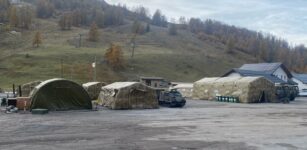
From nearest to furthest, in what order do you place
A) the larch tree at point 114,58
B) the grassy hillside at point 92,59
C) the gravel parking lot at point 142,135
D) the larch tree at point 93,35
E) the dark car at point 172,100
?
the gravel parking lot at point 142,135 → the dark car at point 172,100 → the grassy hillside at point 92,59 → the larch tree at point 114,58 → the larch tree at point 93,35

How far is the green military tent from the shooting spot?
3347 cm

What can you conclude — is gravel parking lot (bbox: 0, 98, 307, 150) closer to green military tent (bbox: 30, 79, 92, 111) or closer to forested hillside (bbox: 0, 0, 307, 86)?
green military tent (bbox: 30, 79, 92, 111)

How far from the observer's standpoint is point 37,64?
102188 millimetres

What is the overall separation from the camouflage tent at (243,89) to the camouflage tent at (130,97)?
20.1m

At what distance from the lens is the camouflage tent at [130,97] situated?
3751 centimetres

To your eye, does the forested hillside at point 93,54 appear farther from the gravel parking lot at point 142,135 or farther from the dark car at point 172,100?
the gravel parking lot at point 142,135

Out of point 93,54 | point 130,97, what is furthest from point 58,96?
point 93,54

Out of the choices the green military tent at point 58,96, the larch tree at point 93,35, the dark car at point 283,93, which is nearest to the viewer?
the green military tent at point 58,96

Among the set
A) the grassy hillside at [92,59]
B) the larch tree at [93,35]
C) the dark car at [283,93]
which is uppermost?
the larch tree at [93,35]

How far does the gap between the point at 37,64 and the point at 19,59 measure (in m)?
5.97

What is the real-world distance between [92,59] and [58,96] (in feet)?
270

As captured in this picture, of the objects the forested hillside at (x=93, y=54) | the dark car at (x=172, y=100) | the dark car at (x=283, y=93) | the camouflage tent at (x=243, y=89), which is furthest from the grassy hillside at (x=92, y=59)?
the dark car at (x=172, y=100)

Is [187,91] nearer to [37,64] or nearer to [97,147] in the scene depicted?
[37,64]

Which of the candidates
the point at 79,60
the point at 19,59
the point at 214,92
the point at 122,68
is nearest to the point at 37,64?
the point at 19,59
